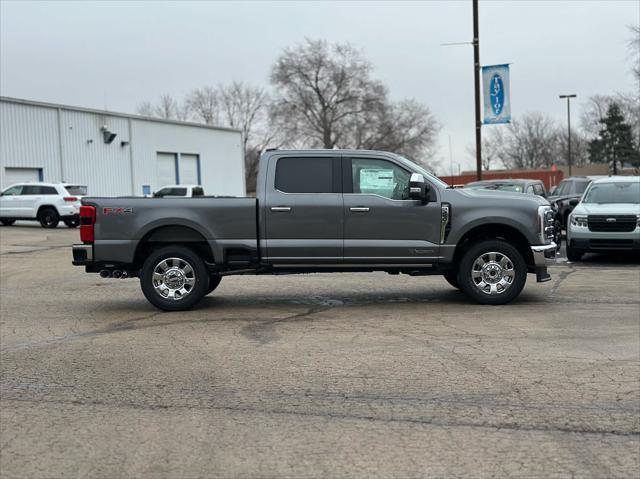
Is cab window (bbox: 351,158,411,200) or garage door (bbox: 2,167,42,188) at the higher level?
garage door (bbox: 2,167,42,188)

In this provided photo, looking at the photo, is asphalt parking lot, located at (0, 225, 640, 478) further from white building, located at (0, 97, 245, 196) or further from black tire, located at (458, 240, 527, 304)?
white building, located at (0, 97, 245, 196)

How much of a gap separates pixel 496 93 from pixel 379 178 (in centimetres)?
1362

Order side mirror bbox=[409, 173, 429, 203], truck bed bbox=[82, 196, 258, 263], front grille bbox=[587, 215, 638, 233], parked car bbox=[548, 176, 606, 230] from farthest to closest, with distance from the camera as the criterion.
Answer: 1. parked car bbox=[548, 176, 606, 230]
2. front grille bbox=[587, 215, 638, 233]
3. truck bed bbox=[82, 196, 258, 263]
4. side mirror bbox=[409, 173, 429, 203]

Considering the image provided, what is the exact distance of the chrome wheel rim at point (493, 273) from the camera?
9266mm

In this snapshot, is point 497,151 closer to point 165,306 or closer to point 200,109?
point 200,109

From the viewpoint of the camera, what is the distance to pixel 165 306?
30.1 feet

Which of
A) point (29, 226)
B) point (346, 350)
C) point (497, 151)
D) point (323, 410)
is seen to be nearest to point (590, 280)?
point (346, 350)

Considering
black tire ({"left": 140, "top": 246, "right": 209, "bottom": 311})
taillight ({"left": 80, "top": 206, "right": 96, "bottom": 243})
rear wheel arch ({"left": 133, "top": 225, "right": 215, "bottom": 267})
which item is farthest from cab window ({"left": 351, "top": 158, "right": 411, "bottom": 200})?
taillight ({"left": 80, "top": 206, "right": 96, "bottom": 243})

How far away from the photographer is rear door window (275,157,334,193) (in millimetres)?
9266

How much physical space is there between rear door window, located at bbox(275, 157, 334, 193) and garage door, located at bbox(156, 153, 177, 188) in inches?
1395

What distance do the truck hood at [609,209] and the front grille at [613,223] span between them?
0.27ft

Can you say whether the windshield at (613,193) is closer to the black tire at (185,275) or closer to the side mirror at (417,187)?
the side mirror at (417,187)

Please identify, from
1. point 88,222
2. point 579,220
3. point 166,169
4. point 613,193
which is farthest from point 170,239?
point 166,169

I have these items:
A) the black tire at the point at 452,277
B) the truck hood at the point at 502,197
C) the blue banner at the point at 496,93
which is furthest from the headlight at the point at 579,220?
the blue banner at the point at 496,93
